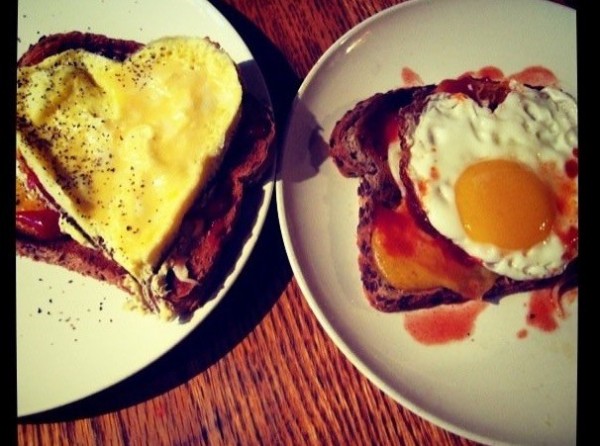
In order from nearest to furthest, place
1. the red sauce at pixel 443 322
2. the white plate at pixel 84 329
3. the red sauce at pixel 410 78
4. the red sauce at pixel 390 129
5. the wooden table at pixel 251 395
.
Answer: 1. the white plate at pixel 84 329
2. the wooden table at pixel 251 395
3. the red sauce at pixel 443 322
4. the red sauce at pixel 390 129
5. the red sauce at pixel 410 78

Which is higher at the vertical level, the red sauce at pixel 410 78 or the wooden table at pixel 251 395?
the red sauce at pixel 410 78

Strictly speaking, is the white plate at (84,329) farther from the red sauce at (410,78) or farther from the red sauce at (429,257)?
the red sauce at (410,78)

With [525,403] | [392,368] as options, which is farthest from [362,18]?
[525,403]

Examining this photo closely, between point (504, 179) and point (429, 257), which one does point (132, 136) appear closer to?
point (429, 257)

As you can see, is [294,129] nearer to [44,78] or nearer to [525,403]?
[44,78]

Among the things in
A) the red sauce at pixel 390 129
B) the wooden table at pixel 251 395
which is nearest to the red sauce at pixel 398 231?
the red sauce at pixel 390 129

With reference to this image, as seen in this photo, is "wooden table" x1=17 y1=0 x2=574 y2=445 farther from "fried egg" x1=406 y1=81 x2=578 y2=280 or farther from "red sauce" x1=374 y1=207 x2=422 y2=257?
"fried egg" x1=406 y1=81 x2=578 y2=280

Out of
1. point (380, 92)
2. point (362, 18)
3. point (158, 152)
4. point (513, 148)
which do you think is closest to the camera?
point (158, 152)
